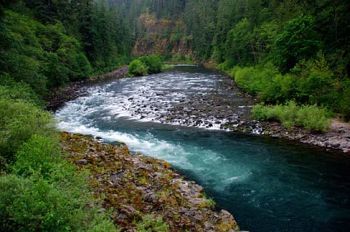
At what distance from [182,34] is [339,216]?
436 feet

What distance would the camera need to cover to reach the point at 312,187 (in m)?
18.2

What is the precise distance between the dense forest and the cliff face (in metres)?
33.0

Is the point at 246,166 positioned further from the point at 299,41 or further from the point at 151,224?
the point at 299,41

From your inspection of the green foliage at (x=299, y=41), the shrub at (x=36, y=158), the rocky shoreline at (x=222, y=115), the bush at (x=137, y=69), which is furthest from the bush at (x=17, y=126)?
the bush at (x=137, y=69)

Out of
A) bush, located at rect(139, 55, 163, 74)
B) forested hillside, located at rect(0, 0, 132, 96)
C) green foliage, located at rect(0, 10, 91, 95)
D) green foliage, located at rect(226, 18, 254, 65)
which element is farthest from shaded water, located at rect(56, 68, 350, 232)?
bush, located at rect(139, 55, 163, 74)

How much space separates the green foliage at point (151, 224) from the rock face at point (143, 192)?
0.26 meters

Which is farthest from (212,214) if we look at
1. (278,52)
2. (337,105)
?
(278,52)

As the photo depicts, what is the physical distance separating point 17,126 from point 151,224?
6331mm

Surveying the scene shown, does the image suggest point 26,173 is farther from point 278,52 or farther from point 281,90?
point 278,52

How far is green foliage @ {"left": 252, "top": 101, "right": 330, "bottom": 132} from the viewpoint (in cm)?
2656

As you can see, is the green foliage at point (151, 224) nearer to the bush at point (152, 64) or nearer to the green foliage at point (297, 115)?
the green foliage at point (297, 115)

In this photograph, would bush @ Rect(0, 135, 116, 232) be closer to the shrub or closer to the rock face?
the shrub

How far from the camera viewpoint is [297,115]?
28.3 metres

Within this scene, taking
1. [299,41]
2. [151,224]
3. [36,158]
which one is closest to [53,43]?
[299,41]
